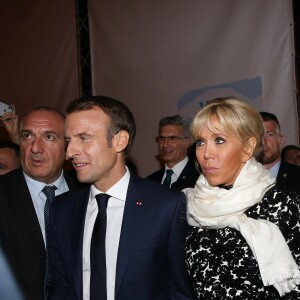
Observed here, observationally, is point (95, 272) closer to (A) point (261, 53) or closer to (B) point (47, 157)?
(B) point (47, 157)

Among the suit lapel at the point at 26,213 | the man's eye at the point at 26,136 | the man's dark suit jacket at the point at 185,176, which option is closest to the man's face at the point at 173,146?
the man's dark suit jacket at the point at 185,176

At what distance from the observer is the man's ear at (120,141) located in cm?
217

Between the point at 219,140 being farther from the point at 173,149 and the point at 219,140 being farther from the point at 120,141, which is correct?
the point at 173,149

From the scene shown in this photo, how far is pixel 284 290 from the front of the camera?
1.82m

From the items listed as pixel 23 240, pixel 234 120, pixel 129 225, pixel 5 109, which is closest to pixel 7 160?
pixel 5 109

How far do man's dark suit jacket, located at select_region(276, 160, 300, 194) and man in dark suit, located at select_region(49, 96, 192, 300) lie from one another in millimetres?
1470

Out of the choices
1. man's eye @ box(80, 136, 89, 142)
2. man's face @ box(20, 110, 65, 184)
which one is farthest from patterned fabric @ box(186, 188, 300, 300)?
man's face @ box(20, 110, 65, 184)

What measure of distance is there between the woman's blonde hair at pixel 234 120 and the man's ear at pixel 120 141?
35 centimetres

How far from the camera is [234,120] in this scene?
1.99 meters

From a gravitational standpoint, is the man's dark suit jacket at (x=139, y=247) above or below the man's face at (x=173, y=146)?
below

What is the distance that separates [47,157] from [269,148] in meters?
1.92

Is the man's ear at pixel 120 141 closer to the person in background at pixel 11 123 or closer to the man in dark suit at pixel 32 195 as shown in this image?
the man in dark suit at pixel 32 195

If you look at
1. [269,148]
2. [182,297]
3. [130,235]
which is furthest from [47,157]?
[269,148]

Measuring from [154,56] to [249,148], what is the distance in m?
4.31
